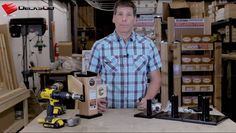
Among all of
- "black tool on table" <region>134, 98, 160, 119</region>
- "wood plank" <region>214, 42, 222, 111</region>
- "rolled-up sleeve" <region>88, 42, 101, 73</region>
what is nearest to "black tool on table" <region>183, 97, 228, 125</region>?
"black tool on table" <region>134, 98, 160, 119</region>

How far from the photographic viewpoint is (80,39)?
9688mm

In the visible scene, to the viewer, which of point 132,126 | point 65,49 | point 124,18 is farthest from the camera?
point 65,49

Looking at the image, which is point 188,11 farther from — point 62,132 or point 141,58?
point 62,132

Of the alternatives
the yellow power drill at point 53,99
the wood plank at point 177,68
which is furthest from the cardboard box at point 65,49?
the yellow power drill at point 53,99

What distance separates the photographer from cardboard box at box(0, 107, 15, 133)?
13.4 feet

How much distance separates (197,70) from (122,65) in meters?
2.49

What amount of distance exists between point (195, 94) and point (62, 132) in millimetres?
3513

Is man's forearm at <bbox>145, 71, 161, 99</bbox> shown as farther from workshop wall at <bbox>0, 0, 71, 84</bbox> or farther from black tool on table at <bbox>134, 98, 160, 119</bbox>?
workshop wall at <bbox>0, 0, 71, 84</bbox>

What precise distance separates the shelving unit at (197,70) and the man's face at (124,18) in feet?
8.10

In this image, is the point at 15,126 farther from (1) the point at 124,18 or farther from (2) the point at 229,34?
(2) the point at 229,34

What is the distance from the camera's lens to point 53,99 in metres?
1.96

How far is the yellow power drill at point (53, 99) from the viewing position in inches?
72.6

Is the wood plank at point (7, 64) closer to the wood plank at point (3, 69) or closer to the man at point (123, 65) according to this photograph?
the wood plank at point (3, 69)

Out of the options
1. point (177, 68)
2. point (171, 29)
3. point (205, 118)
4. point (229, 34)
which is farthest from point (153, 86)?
point (229, 34)
